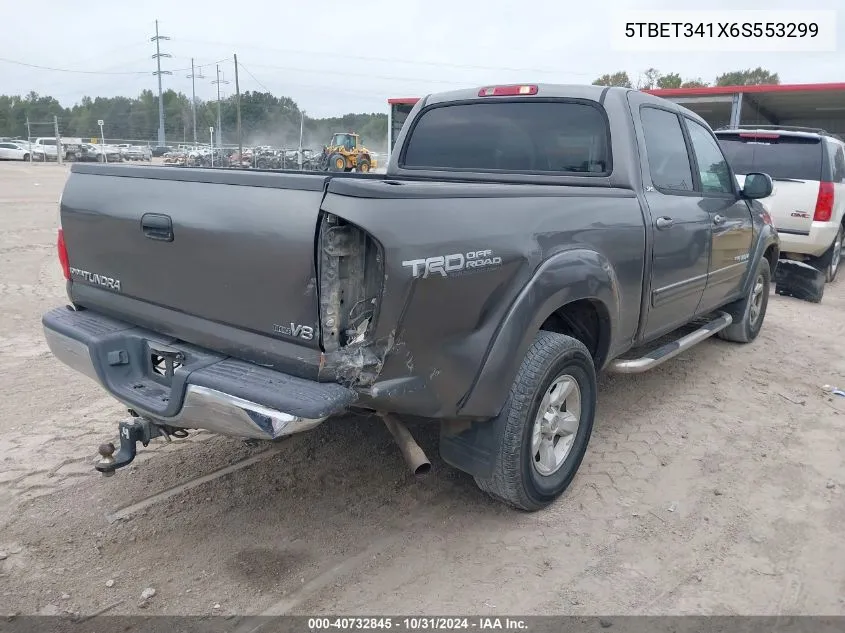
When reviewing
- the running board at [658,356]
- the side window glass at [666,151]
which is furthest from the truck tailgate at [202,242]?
the side window glass at [666,151]

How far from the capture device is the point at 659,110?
416 centimetres

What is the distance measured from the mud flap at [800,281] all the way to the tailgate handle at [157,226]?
778 centimetres

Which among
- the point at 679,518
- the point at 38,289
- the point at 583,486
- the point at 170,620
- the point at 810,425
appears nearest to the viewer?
the point at 170,620

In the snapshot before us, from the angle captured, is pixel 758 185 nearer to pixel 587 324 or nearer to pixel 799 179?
pixel 587 324

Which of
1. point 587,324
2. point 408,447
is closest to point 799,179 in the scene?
point 587,324

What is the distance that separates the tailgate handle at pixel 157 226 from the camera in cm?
273

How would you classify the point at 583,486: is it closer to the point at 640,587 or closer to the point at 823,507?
the point at 640,587

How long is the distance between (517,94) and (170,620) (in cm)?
338

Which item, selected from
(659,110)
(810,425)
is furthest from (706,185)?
(810,425)

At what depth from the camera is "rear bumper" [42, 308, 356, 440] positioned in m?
2.30

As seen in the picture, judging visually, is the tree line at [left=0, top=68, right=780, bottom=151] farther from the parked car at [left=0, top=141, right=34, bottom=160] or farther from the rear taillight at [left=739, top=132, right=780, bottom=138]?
the rear taillight at [left=739, top=132, right=780, bottom=138]

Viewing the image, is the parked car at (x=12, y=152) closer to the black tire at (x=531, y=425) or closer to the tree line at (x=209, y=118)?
the tree line at (x=209, y=118)

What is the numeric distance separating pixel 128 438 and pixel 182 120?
7788 cm

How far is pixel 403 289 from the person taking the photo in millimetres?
2332
